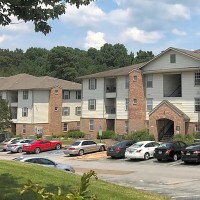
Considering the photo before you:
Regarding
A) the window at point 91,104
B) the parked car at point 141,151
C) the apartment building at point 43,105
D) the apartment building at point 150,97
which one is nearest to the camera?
the parked car at point 141,151

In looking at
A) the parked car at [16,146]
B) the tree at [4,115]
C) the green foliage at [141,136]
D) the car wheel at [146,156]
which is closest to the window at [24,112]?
the tree at [4,115]

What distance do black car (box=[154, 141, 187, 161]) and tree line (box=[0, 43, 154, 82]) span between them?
196ft

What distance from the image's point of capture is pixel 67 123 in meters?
65.5

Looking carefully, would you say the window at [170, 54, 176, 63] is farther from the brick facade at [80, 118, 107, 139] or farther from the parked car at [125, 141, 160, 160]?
the brick facade at [80, 118, 107, 139]

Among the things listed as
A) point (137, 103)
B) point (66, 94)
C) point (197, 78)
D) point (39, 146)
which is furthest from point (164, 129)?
point (66, 94)

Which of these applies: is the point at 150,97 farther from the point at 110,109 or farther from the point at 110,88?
the point at 110,109

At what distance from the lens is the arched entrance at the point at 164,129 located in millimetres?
46750

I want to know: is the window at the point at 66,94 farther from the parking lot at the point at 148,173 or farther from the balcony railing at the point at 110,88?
the parking lot at the point at 148,173

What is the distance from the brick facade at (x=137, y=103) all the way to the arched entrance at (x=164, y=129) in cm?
323

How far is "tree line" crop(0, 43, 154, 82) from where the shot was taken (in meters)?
113

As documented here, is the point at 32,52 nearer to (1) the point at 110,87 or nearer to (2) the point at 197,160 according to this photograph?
(1) the point at 110,87

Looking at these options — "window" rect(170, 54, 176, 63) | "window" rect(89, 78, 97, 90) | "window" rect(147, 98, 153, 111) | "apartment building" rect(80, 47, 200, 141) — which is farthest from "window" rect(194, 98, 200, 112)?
"window" rect(89, 78, 97, 90)

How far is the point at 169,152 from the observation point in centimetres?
3183

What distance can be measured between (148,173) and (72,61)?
90566 millimetres
